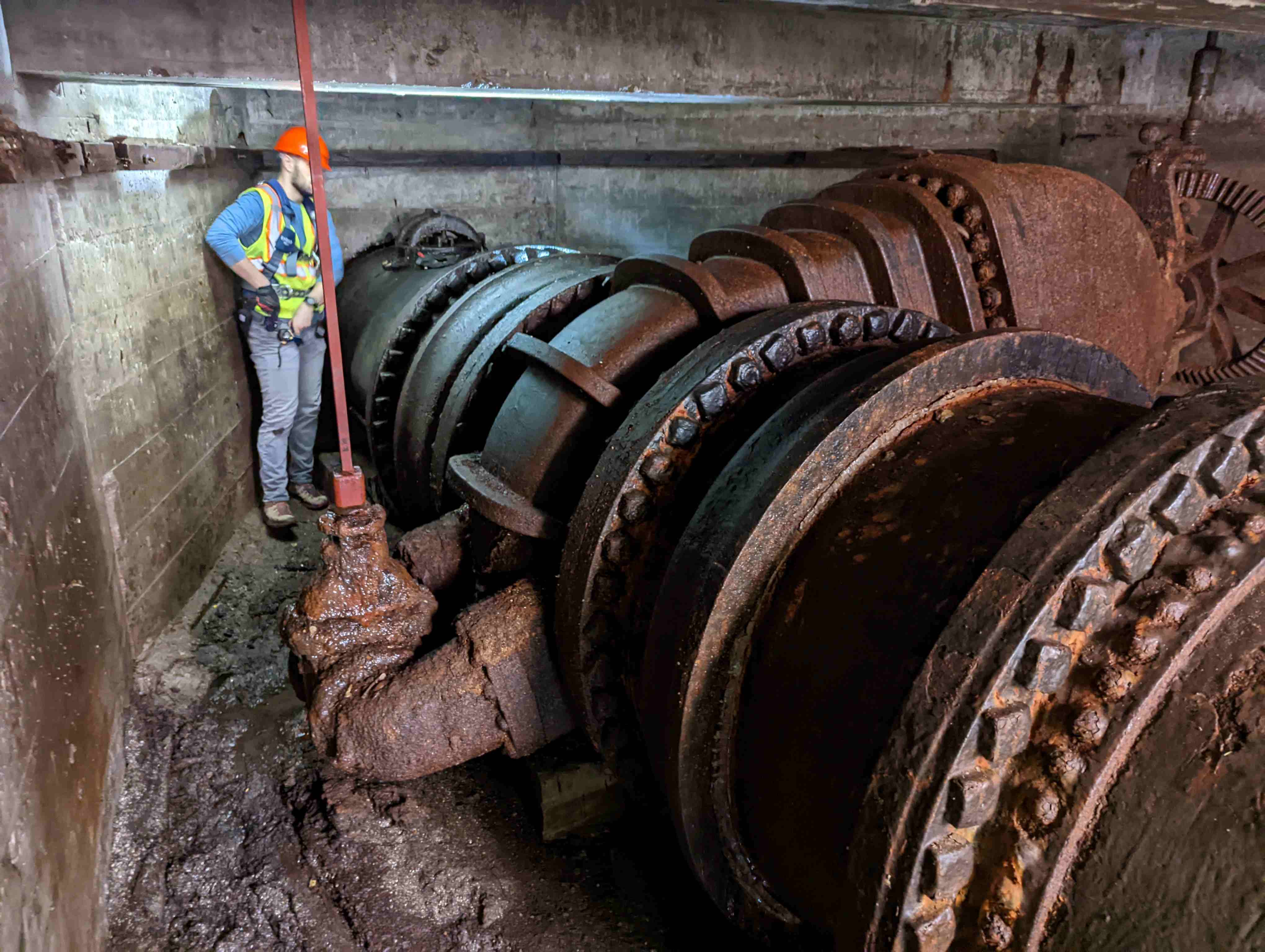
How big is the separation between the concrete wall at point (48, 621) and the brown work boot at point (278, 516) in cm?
161

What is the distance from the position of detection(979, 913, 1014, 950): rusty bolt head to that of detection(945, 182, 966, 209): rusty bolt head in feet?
7.14

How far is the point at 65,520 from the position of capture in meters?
2.06

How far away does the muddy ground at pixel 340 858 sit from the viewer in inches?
80.2

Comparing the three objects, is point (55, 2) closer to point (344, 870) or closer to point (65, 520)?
point (65, 520)

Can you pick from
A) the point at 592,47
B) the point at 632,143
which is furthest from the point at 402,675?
the point at 632,143

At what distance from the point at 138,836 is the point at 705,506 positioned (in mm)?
1871

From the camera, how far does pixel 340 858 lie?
2.26 metres

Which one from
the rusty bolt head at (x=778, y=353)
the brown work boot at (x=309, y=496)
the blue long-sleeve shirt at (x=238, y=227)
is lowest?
the brown work boot at (x=309, y=496)

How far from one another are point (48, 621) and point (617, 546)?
46.9 inches

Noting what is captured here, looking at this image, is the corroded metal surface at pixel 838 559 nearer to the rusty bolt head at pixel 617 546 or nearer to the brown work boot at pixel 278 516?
the rusty bolt head at pixel 617 546

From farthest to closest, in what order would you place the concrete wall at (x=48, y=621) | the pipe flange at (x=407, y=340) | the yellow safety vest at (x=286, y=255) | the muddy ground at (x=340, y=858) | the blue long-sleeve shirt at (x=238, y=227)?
the yellow safety vest at (x=286, y=255)
the blue long-sleeve shirt at (x=238, y=227)
the pipe flange at (x=407, y=340)
the muddy ground at (x=340, y=858)
the concrete wall at (x=48, y=621)

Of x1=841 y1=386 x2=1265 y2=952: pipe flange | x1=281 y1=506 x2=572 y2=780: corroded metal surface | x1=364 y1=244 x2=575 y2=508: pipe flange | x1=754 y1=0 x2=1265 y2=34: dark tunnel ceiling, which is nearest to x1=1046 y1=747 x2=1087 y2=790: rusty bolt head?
x1=841 y1=386 x2=1265 y2=952: pipe flange

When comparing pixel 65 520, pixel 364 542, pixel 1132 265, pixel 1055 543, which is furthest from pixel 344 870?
pixel 1132 265

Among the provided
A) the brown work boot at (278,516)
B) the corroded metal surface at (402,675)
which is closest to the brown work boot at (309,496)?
the brown work boot at (278,516)
